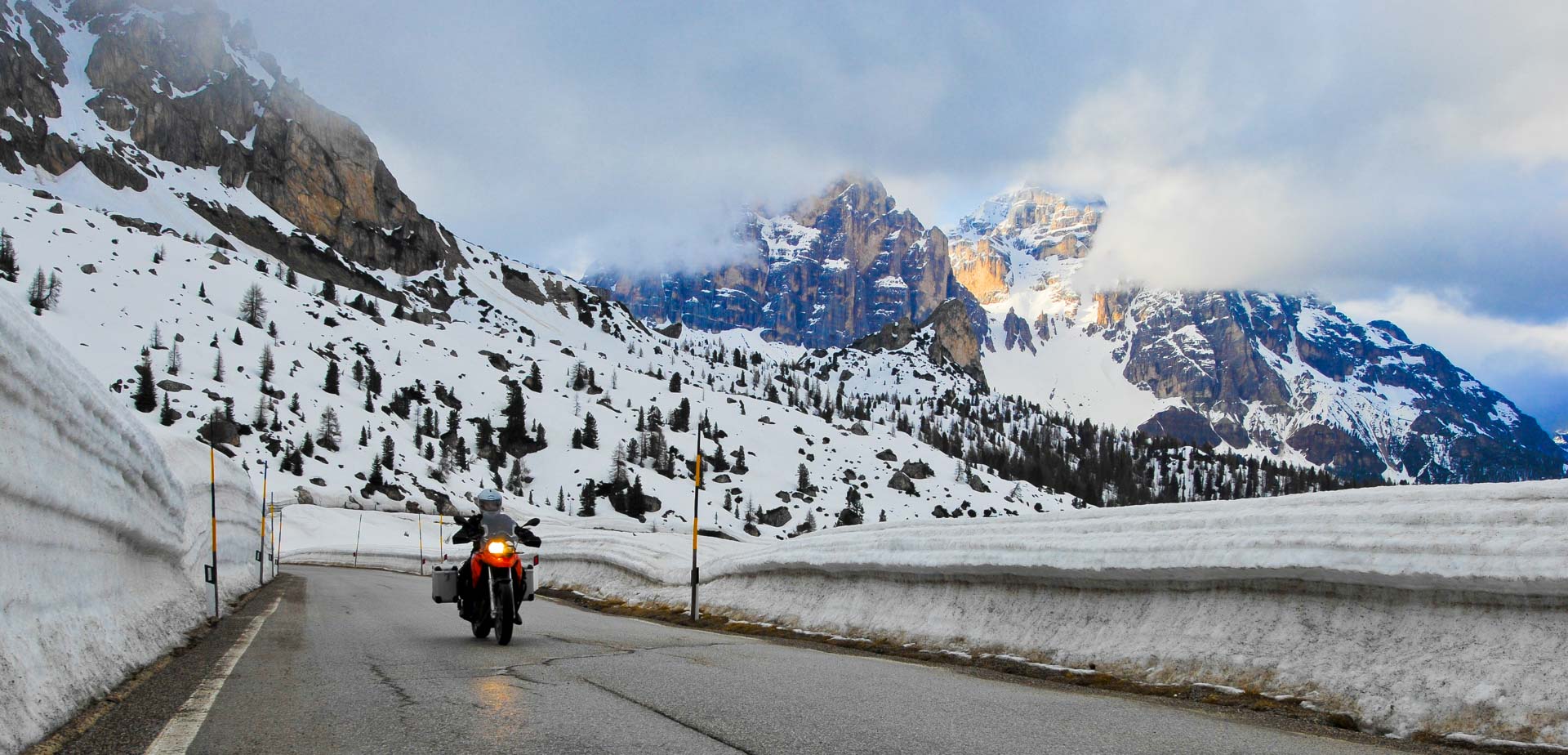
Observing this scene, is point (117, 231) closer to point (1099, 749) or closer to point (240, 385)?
point (240, 385)

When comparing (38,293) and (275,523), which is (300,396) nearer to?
(38,293)

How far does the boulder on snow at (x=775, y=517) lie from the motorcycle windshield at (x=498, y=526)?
158680mm

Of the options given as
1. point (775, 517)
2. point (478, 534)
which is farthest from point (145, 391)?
point (478, 534)

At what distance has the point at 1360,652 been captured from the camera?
8.38m

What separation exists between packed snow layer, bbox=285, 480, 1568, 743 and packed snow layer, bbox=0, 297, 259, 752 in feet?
29.8

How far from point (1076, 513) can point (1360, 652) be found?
5.43 metres

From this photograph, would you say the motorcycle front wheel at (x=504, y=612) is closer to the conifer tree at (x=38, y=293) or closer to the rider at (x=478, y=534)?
the rider at (x=478, y=534)

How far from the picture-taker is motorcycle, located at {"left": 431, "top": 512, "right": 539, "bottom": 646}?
41.7ft

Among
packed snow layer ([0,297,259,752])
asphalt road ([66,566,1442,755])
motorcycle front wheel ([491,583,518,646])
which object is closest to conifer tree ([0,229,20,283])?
packed snow layer ([0,297,259,752])

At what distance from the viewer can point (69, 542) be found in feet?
27.1

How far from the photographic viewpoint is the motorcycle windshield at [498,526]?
1352 cm

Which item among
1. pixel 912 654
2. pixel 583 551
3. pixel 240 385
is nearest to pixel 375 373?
pixel 240 385

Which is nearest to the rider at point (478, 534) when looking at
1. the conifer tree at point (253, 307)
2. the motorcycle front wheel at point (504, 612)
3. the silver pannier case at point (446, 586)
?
the silver pannier case at point (446, 586)

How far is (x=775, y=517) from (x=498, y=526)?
15963cm
